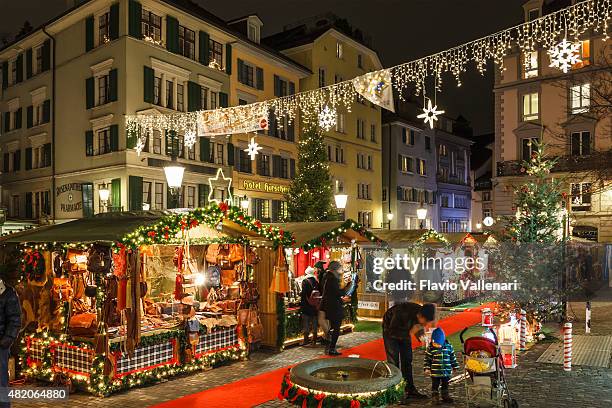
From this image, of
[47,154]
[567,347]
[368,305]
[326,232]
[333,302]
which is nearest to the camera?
[567,347]

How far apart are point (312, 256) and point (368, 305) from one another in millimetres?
2727

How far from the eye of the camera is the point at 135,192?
2491 centimetres

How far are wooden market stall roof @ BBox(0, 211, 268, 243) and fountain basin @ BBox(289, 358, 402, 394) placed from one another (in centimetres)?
455

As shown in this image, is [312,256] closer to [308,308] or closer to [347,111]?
[308,308]

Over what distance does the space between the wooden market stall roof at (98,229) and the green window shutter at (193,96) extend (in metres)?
16.3

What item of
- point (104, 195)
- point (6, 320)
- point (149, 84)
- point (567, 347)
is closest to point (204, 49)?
point (149, 84)

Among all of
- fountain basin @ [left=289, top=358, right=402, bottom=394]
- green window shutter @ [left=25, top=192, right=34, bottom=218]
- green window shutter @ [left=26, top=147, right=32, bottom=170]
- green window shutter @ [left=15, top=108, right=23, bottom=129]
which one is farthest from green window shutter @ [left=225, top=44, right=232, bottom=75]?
fountain basin @ [left=289, top=358, right=402, bottom=394]

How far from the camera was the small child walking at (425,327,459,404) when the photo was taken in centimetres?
918

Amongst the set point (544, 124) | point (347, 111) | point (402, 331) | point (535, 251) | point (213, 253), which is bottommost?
point (402, 331)

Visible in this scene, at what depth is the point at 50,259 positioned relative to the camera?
1159 centimetres

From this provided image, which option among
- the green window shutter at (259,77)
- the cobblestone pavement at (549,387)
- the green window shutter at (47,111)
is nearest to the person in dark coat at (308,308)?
the cobblestone pavement at (549,387)

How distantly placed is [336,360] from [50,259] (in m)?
6.95

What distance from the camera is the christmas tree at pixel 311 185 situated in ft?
99.5

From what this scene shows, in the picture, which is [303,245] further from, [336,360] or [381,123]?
[381,123]
